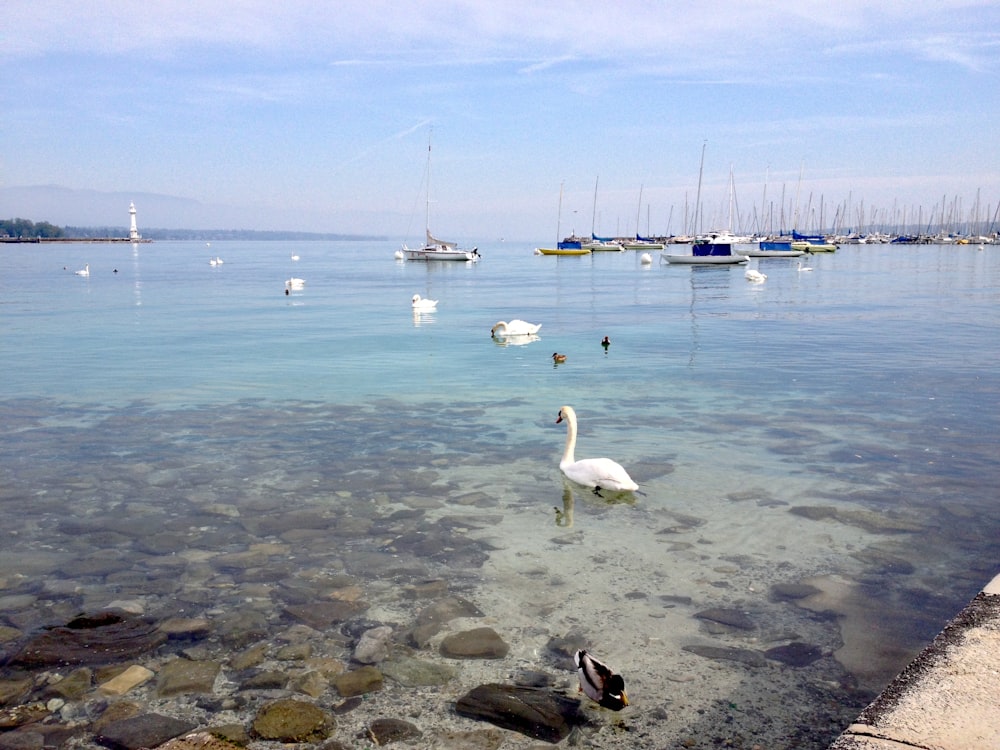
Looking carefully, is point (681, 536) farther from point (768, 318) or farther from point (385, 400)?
Result: point (768, 318)

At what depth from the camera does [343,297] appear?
52.2 metres

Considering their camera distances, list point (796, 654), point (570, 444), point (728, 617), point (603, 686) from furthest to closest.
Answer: point (570, 444)
point (728, 617)
point (796, 654)
point (603, 686)

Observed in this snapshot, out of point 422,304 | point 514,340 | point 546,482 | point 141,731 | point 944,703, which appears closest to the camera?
point 944,703

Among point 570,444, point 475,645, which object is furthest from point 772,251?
point 475,645

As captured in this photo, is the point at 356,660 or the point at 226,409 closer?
the point at 356,660

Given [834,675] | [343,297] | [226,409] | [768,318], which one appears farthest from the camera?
[343,297]

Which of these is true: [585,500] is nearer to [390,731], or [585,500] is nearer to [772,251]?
[390,731]

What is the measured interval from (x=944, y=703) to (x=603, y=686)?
233 centimetres

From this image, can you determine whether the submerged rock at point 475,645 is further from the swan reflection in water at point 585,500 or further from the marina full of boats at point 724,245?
the marina full of boats at point 724,245

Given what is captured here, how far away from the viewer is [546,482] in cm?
1175

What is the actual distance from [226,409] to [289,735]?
471 inches

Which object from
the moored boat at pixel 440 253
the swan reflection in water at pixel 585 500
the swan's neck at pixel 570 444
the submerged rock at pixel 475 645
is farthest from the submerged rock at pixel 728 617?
the moored boat at pixel 440 253

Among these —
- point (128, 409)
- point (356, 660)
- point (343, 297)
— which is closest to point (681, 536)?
point (356, 660)

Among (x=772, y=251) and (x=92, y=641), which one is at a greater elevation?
(x=772, y=251)
